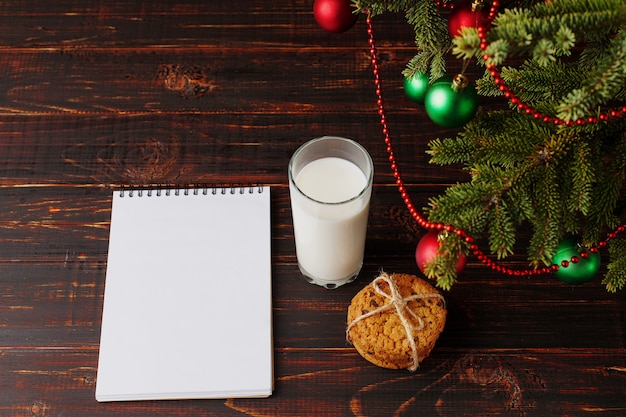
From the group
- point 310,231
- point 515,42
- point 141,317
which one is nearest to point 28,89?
point 141,317

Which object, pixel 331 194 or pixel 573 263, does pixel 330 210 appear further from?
pixel 573 263

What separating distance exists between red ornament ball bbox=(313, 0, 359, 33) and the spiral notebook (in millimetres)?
285

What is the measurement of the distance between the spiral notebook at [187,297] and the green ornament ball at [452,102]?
1.16 feet

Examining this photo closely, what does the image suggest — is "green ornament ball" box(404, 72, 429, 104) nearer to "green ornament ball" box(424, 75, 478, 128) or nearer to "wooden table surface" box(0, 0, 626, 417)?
"green ornament ball" box(424, 75, 478, 128)

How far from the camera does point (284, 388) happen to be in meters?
0.92

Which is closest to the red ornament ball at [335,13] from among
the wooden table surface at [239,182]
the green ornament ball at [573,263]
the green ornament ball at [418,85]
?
the green ornament ball at [418,85]

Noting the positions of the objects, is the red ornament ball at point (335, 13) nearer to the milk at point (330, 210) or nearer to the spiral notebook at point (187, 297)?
the milk at point (330, 210)

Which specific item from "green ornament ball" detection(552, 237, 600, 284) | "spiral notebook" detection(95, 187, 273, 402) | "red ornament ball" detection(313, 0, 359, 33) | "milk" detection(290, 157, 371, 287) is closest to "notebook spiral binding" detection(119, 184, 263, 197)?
"spiral notebook" detection(95, 187, 273, 402)

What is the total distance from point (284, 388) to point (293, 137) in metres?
0.39

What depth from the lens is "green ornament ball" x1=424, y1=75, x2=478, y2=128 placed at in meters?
0.74

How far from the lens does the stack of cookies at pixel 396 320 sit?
0.88 m

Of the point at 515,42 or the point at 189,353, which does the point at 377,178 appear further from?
the point at 515,42

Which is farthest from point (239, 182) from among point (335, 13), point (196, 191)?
point (335, 13)

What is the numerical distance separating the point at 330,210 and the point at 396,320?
0.54ft
